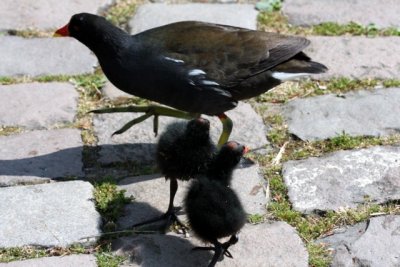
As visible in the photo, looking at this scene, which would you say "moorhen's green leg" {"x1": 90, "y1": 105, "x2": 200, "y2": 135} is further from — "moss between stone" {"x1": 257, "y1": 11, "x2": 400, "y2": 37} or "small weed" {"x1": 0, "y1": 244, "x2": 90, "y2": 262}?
"moss between stone" {"x1": 257, "y1": 11, "x2": 400, "y2": 37}

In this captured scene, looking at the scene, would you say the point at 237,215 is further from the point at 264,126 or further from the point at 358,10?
the point at 358,10

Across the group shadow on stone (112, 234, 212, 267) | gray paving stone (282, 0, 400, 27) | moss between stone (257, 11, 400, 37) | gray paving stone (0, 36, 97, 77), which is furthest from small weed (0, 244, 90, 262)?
gray paving stone (282, 0, 400, 27)

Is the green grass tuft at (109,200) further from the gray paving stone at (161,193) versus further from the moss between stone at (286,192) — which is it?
the moss between stone at (286,192)

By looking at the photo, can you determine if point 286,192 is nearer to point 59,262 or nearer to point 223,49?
point 223,49

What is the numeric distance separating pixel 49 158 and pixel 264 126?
4.24 feet

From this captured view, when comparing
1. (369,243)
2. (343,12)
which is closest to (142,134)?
(369,243)

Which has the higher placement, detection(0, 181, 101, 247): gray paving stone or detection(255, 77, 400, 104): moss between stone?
detection(255, 77, 400, 104): moss between stone

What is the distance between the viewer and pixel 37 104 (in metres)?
4.99

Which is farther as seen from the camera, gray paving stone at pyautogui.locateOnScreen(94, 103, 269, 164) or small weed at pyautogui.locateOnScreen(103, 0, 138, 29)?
small weed at pyautogui.locateOnScreen(103, 0, 138, 29)

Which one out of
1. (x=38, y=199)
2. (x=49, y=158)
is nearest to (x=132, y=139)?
(x=49, y=158)

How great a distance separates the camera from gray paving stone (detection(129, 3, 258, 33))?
5.86 metres

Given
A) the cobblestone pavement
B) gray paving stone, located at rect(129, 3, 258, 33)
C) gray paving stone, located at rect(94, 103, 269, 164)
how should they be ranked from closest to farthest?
1. the cobblestone pavement
2. gray paving stone, located at rect(94, 103, 269, 164)
3. gray paving stone, located at rect(129, 3, 258, 33)

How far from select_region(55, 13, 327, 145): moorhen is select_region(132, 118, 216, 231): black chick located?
1.68 feet

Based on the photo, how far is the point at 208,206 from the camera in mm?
3658
